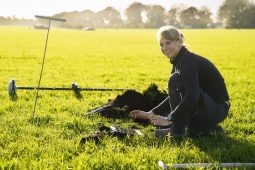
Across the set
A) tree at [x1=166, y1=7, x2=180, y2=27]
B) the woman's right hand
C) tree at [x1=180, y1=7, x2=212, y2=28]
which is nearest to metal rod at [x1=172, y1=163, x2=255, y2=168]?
the woman's right hand

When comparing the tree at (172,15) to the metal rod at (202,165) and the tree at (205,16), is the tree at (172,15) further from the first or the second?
the metal rod at (202,165)

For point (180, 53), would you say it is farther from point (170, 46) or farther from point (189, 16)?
point (189, 16)

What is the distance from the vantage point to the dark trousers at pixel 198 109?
5977mm

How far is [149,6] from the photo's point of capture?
595 feet

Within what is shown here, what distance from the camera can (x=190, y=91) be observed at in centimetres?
579

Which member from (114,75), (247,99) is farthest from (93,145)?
(114,75)

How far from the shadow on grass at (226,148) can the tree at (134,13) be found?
553 ft

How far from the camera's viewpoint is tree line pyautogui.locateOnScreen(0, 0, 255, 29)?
138m

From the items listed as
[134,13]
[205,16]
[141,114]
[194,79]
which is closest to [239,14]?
[205,16]

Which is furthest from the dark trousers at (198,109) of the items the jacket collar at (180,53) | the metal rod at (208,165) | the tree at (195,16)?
the tree at (195,16)

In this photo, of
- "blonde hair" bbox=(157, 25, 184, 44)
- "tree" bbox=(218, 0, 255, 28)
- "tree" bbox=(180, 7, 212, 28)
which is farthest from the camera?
"tree" bbox=(180, 7, 212, 28)

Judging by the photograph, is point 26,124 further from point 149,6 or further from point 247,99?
point 149,6

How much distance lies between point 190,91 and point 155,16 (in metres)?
168

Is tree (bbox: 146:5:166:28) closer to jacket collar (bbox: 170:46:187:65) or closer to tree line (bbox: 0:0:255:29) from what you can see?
tree line (bbox: 0:0:255:29)
